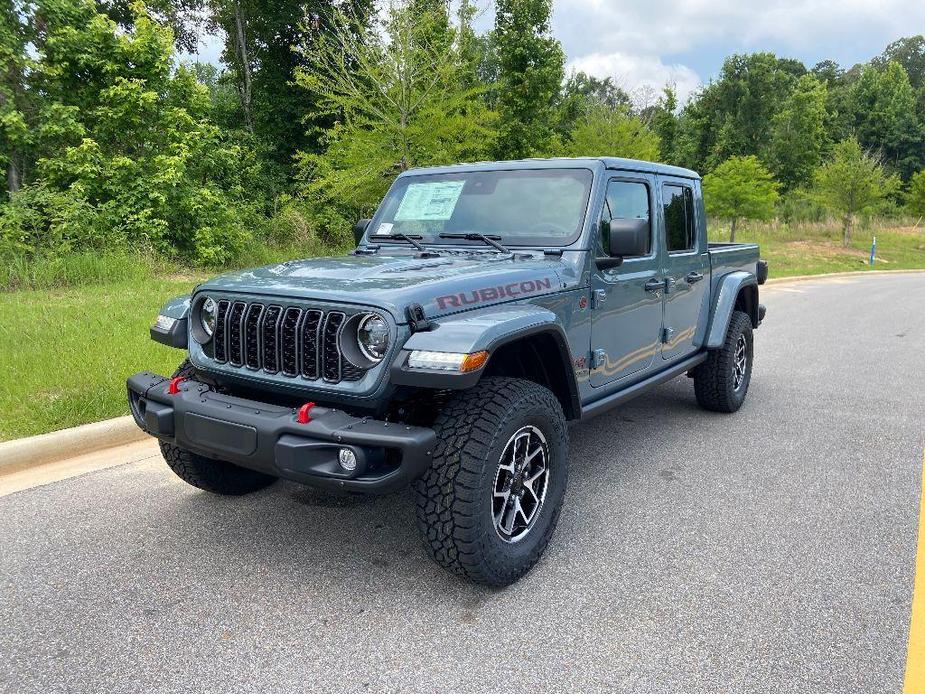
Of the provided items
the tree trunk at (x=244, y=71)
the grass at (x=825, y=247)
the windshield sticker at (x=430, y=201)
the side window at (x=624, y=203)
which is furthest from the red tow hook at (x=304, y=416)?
the tree trunk at (x=244, y=71)

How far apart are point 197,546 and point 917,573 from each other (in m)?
3.30

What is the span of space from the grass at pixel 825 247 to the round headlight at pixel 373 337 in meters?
18.5

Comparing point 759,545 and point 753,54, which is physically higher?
point 753,54

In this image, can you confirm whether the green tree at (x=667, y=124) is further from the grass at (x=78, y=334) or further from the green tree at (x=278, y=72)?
the grass at (x=78, y=334)

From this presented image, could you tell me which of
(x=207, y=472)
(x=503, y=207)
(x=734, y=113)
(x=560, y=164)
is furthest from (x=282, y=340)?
(x=734, y=113)

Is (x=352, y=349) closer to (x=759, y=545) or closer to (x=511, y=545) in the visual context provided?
(x=511, y=545)

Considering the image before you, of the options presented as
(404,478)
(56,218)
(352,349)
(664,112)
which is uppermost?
(664,112)

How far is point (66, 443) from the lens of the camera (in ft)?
14.2

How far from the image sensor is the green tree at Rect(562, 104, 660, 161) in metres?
19.0

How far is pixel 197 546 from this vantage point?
10.5 ft

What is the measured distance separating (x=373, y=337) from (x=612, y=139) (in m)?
18.0

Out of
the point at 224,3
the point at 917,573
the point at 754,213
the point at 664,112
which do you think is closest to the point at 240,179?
the point at 224,3

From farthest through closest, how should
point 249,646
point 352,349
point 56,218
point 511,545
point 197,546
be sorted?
point 56,218 < point 197,546 < point 511,545 < point 352,349 < point 249,646

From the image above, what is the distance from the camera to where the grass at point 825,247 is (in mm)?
23583
